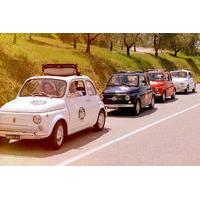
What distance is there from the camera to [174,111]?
17.3 meters

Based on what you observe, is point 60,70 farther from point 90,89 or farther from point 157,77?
point 157,77

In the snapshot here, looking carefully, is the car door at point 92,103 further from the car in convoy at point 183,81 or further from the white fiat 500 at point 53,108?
the car in convoy at point 183,81

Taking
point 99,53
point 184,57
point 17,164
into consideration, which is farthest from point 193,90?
point 17,164

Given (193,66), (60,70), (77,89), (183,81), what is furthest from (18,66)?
(193,66)

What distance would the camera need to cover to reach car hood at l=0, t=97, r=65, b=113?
31.4 ft

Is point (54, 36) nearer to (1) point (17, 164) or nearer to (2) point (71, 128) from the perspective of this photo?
(2) point (71, 128)

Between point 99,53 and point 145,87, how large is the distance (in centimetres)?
402

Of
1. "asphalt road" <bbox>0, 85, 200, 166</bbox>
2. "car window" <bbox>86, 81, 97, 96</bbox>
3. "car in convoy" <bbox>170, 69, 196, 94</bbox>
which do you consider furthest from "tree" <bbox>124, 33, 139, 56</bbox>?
"car window" <bbox>86, 81, 97, 96</bbox>

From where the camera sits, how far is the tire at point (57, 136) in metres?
9.66

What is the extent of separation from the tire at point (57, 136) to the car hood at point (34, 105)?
42cm

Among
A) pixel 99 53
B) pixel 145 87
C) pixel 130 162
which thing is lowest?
pixel 130 162

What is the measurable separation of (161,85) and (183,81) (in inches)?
230

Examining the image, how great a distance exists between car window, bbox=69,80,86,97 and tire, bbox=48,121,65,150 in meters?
1.10

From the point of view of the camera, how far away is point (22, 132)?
941cm
